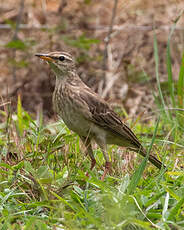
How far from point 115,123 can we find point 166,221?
1920 millimetres

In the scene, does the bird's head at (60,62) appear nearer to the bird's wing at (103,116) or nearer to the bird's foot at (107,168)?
the bird's wing at (103,116)

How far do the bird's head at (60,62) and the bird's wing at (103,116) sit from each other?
1.11 ft

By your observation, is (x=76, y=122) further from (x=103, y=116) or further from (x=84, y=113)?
(x=103, y=116)

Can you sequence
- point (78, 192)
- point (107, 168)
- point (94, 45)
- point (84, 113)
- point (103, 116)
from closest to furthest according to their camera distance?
point (78, 192) → point (107, 168) → point (84, 113) → point (103, 116) → point (94, 45)

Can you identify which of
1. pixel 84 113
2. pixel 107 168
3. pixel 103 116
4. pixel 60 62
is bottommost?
pixel 107 168

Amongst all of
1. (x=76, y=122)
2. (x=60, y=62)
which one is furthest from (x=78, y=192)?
(x=60, y=62)

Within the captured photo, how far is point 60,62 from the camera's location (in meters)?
5.12

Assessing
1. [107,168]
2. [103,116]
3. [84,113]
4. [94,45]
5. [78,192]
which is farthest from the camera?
[94,45]

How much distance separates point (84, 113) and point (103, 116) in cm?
34

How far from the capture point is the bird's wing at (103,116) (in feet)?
16.2

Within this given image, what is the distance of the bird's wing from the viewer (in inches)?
195

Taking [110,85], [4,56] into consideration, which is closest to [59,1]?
[4,56]

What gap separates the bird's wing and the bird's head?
0.34 m

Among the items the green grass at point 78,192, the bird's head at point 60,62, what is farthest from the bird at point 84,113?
the green grass at point 78,192
